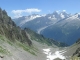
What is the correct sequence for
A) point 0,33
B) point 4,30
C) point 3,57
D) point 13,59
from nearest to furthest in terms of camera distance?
point 3,57 → point 13,59 → point 0,33 → point 4,30

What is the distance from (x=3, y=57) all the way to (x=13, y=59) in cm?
1021

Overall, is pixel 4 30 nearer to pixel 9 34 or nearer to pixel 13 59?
pixel 9 34

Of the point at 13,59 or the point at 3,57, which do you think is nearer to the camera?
the point at 3,57

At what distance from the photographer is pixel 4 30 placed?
639 feet

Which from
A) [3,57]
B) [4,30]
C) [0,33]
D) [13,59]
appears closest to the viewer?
[3,57]

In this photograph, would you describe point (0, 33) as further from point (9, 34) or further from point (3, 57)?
point (3, 57)

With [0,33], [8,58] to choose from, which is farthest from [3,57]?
[0,33]

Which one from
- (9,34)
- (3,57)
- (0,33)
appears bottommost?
(3,57)

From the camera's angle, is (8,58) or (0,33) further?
(0,33)

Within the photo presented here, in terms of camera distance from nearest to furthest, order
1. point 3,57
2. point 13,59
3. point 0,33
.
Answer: point 3,57 < point 13,59 < point 0,33

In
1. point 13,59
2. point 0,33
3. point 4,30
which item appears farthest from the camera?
point 4,30

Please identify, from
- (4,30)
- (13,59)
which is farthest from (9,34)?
(13,59)

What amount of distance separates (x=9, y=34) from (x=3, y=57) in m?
97.2

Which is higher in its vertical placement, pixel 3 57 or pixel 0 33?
pixel 0 33
